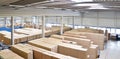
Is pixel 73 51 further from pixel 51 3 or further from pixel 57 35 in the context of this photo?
pixel 57 35

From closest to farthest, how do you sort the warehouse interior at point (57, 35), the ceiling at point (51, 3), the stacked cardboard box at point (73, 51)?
the ceiling at point (51, 3) → the warehouse interior at point (57, 35) → the stacked cardboard box at point (73, 51)

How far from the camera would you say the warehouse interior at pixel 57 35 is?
3.66 m

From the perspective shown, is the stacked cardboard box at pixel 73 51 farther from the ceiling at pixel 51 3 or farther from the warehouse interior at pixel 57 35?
the ceiling at pixel 51 3

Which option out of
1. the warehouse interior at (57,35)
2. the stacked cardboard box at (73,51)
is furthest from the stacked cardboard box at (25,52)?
the stacked cardboard box at (73,51)

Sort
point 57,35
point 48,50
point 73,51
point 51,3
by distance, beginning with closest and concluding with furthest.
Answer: point 51,3 → point 48,50 → point 73,51 → point 57,35

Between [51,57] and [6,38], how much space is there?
300cm

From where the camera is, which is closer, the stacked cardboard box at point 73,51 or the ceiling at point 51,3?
the ceiling at point 51,3

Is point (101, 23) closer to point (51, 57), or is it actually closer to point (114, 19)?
point (114, 19)

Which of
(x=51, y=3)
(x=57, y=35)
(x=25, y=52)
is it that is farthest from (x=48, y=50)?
(x=57, y=35)

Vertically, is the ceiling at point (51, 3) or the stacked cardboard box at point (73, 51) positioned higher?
the ceiling at point (51, 3)

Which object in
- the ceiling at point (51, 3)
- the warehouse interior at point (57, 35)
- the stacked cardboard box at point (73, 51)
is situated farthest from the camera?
the stacked cardboard box at point (73, 51)

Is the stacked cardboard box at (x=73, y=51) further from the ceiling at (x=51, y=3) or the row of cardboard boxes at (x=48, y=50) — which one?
the ceiling at (x=51, y=3)

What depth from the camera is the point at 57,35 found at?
661cm

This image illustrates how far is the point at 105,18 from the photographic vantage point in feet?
41.7
